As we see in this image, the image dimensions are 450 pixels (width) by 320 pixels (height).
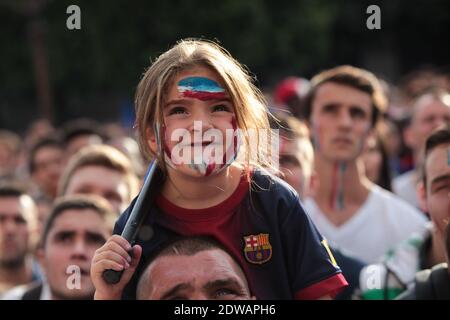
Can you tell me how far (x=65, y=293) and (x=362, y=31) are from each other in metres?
23.2

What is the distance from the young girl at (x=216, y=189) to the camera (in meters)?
2.36

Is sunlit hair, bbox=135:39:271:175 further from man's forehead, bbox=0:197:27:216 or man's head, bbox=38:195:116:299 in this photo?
man's forehead, bbox=0:197:27:216

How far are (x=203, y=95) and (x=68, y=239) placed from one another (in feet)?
6.81

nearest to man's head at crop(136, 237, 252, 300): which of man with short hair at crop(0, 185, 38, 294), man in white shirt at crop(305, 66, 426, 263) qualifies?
man in white shirt at crop(305, 66, 426, 263)

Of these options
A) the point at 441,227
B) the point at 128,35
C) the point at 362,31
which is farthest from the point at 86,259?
the point at 362,31

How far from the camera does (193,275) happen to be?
238 centimetres

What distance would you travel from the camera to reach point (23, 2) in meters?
21.3

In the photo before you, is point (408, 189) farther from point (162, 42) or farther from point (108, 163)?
point (162, 42)

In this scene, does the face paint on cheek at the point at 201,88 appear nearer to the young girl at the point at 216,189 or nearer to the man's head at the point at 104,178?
the young girl at the point at 216,189

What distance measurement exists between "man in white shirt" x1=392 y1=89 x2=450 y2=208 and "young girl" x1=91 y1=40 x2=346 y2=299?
3781 mm

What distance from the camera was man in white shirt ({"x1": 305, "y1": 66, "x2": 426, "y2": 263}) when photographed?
499 cm

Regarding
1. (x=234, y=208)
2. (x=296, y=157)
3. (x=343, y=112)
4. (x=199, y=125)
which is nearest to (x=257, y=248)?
(x=234, y=208)

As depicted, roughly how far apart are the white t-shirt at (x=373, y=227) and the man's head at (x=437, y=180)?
120cm

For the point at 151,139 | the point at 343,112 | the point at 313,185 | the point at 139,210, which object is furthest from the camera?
the point at 343,112
